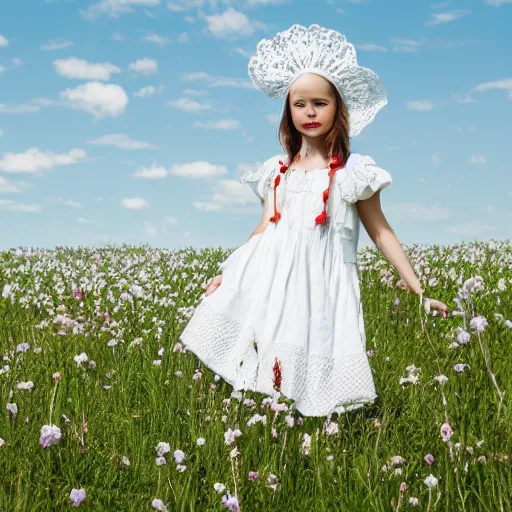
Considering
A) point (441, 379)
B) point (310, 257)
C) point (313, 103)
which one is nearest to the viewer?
point (441, 379)

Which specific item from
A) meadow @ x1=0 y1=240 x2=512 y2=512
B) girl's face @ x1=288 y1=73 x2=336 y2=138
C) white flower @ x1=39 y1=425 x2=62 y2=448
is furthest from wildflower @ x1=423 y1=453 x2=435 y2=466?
girl's face @ x1=288 y1=73 x2=336 y2=138

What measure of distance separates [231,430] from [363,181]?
5.81 ft

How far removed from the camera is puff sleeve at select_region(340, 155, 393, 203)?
4.43 metres

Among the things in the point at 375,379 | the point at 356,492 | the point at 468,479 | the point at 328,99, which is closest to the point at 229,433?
the point at 356,492

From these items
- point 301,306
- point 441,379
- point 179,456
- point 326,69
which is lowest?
point 179,456

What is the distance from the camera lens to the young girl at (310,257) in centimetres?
434

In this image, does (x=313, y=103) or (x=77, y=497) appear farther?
(x=313, y=103)

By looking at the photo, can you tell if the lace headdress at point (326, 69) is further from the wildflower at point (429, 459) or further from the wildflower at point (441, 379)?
the wildflower at point (429, 459)

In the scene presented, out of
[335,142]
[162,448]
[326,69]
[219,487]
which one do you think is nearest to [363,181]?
[335,142]

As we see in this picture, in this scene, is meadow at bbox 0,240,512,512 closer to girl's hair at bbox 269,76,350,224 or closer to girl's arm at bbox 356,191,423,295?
girl's arm at bbox 356,191,423,295

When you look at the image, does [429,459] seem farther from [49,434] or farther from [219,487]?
[49,434]

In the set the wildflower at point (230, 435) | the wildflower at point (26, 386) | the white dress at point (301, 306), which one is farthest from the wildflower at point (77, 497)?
the white dress at point (301, 306)

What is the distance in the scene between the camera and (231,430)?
3.57m

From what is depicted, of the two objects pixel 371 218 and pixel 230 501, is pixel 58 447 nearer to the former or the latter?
pixel 230 501
